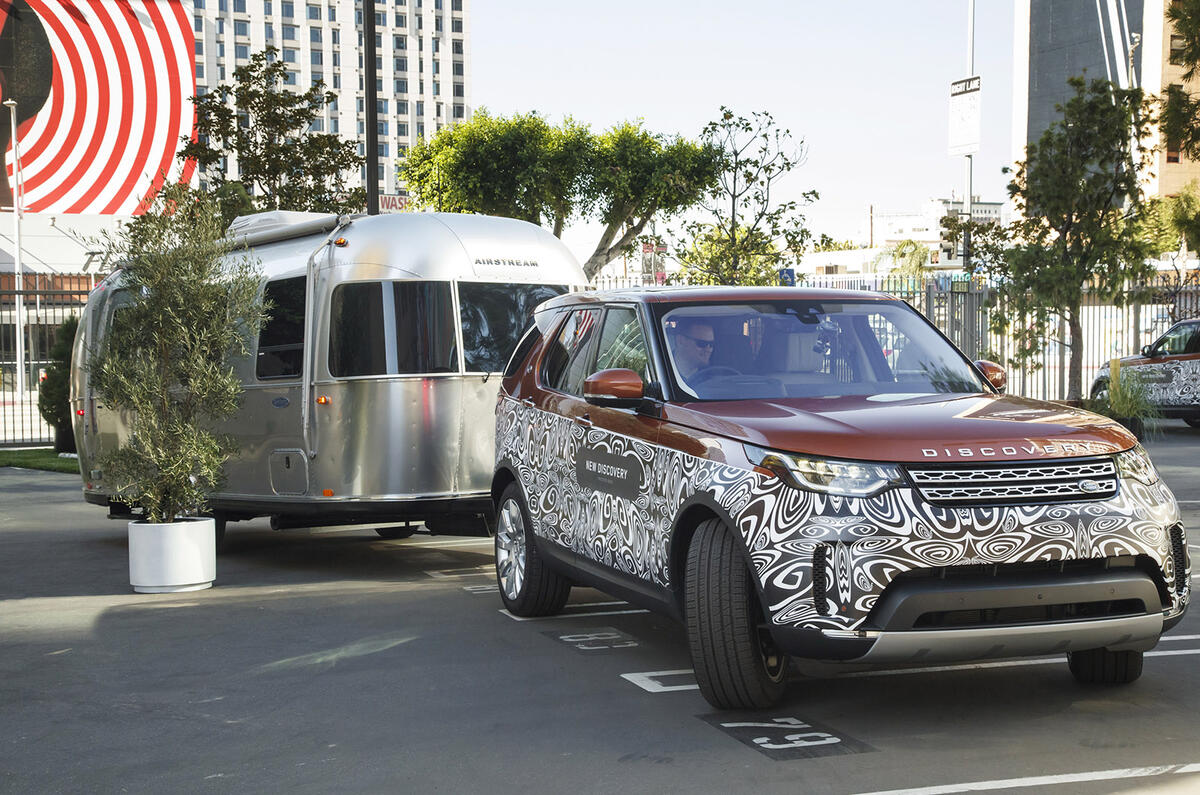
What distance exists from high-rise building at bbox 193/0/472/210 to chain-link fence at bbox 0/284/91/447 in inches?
4553

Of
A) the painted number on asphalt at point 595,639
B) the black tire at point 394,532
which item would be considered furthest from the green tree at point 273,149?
the painted number on asphalt at point 595,639

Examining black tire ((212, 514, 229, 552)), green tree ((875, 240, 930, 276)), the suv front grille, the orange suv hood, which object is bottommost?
black tire ((212, 514, 229, 552))

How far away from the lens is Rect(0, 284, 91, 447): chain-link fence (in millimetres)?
24219

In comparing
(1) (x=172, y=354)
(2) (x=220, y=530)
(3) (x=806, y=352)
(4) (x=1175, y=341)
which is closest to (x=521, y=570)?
(3) (x=806, y=352)

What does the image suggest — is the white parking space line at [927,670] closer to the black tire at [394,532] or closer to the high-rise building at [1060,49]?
the black tire at [394,532]

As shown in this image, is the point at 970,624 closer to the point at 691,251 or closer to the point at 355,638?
the point at 355,638

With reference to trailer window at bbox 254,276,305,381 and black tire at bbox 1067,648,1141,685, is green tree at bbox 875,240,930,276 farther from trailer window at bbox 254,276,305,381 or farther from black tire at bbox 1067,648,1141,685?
black tire at bbox 1067,648,1141,685

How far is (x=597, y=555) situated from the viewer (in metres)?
7.46

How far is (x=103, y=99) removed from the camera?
71.4 meters

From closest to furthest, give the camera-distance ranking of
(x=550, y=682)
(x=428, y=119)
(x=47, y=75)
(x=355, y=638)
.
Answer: (x=550, y=682) < (x=355, y=638) < (x=47, y=75) < (x=428, y=119)

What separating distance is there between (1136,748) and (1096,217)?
65.4 ft

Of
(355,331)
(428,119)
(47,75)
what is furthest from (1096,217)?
(428,119)

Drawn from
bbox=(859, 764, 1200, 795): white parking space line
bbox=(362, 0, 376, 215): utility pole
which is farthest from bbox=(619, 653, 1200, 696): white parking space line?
bbox=(362, 0, 376, 215): utility pole

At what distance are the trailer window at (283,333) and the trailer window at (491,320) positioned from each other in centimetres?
130
